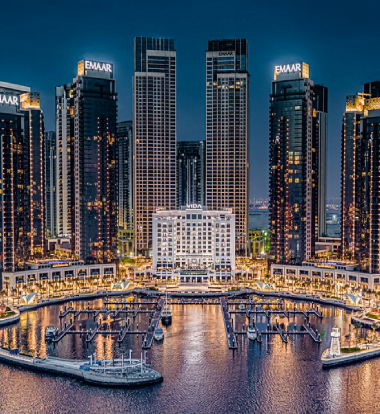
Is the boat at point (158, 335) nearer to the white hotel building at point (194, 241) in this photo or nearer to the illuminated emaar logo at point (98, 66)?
the white hotel building at point (194, 241)

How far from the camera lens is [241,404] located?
80250 mm

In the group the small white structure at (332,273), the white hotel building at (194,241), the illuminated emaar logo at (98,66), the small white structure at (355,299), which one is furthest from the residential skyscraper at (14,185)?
the small white structure at (355,299)

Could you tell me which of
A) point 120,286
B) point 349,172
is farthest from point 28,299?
point 349,172

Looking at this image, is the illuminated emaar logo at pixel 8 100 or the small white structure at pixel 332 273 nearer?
the small white structure at pixel 332 273

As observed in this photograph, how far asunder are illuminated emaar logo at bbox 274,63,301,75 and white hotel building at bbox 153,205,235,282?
4292 centimetres

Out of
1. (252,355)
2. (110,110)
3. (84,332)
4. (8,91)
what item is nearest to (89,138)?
(110,110)

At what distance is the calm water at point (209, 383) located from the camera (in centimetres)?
7981

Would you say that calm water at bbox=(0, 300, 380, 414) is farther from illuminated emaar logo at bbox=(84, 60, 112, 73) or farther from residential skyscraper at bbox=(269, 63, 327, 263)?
illuminated emaar logo at bbox=(84, 60, 112, 73)

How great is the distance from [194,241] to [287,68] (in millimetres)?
56389

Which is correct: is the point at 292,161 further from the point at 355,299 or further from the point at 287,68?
the point at 355,299

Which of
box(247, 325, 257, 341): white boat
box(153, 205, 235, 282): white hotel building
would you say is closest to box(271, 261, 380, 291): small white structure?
box(153, 205, 235, 282): white hotel building

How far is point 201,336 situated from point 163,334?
721 cm

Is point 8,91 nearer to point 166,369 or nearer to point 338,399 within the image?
point 166,369

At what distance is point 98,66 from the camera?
6526 inches
